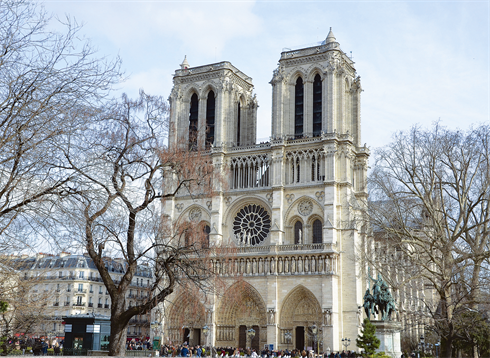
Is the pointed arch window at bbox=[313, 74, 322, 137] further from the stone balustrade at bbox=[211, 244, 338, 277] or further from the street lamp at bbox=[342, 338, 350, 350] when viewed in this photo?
the street lamp at bbox=[342, 338, 350, 350]

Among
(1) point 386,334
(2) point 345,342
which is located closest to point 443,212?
(1) point 386,334

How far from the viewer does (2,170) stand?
7328 millimetres

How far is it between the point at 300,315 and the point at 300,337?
151 centimetres

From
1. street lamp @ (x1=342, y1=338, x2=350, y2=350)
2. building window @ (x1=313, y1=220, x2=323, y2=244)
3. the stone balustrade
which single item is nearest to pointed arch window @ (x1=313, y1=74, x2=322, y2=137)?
building window @ (x1=313, y1=220, x2=323, y2=244)

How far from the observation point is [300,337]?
130 ft

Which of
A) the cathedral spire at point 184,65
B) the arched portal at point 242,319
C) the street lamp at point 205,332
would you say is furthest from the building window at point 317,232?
the cathedral spire at point 184,65

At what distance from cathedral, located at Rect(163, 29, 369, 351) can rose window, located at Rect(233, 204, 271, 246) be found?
77 mm

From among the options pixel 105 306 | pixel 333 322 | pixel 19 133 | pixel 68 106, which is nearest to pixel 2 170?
pixel 19 133

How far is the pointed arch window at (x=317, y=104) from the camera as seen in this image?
144 feet

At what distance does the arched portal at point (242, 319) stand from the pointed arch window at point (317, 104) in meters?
13.1

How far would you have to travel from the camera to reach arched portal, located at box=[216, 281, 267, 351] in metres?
40.4

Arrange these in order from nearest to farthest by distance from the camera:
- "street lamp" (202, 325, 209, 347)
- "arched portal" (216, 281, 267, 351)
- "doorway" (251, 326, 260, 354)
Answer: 1. "street lamp" (202, 325, 209, 347)
2. "arched portal" (216, 281, 267, 351)
3. "doorway" (251, 326, 260, 354)

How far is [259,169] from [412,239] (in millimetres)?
21271

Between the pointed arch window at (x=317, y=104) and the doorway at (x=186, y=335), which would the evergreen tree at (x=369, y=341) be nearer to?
the doorway at (x=186, y=335)
